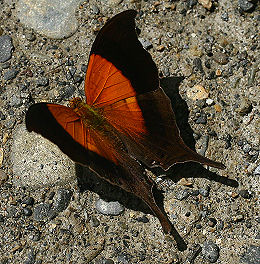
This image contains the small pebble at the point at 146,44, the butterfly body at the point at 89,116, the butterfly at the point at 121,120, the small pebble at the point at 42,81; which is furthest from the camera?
the small pebble at the point at 146,44

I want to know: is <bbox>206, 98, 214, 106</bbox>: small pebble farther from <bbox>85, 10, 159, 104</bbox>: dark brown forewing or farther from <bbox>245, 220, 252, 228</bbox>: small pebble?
<bbox>245, 220, 252, 228</bbox>: small pebble

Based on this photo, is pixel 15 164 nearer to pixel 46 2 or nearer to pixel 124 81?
pixel 124 81

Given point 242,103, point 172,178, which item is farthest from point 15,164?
point 242,103

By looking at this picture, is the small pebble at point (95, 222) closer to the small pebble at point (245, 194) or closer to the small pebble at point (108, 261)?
the small pebble at point (108, 261)

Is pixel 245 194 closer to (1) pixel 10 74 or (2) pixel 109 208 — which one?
(2) pixel 109 208

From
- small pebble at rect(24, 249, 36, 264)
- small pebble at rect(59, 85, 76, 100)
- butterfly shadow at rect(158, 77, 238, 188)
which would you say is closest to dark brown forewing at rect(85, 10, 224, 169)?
butterfly shadow at rect(158, 77, 238, 188)

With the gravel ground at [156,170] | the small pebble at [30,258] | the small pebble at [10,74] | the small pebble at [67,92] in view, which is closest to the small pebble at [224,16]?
the gravel ground at [156,170]
